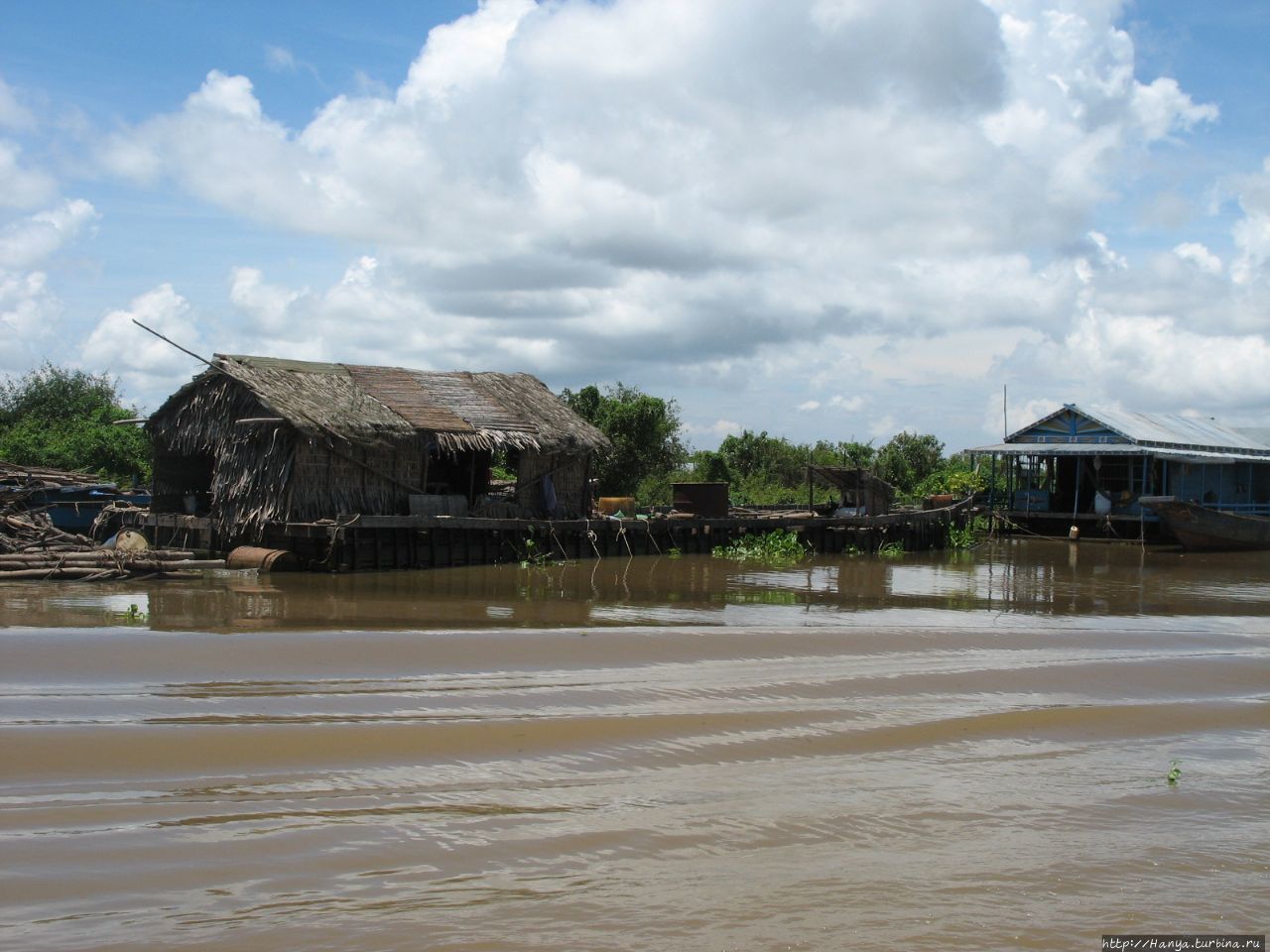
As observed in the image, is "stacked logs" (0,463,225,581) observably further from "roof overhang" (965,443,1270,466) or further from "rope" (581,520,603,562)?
"roof overhang" (965,443,1270,466)

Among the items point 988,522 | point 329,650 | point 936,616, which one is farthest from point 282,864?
point 988,522

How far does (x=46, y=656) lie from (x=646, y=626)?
21.6 ft

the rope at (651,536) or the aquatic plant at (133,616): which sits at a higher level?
the rope at (651,536)

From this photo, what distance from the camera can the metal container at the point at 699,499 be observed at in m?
26.8

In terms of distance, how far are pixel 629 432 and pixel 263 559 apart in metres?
16.8

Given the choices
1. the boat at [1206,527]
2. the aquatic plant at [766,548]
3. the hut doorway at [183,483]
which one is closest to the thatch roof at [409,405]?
the hut doorway at [183,483]

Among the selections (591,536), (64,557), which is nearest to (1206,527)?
(591,536)

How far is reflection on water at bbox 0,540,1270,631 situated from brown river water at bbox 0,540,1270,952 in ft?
2.71

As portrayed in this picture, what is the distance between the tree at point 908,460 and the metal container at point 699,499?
18.5 meters

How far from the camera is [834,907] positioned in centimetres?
510

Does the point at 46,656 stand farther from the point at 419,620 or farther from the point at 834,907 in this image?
the point at 834,907

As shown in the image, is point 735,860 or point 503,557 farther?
point 503,557

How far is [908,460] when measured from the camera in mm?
46344

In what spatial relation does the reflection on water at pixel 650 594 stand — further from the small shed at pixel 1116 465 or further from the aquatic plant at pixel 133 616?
the small shed at pixel 1116 465
